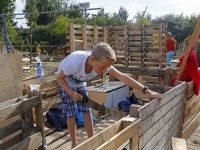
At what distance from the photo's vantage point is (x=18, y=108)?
8.25 feet

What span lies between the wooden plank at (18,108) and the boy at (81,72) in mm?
352

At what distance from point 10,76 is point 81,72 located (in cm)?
133

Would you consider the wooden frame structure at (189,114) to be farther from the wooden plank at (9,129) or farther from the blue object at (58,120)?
the wooden plank at (9,129)

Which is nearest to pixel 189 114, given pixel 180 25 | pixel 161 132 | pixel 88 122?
pixel 161 132

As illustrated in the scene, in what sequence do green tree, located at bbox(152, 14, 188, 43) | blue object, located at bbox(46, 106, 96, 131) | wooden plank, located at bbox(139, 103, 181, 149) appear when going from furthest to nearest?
green tree, located at bbox(152, 14, 188, 43) → blue object, located at bbox(46, 106, 96, 131) → wooden plank, located at bbox(139, 103, 181, 149)

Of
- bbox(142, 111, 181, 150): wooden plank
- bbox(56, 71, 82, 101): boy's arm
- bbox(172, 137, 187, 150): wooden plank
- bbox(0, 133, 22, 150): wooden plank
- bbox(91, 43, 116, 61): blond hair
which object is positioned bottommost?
bbox(142, 111, 181, 150): wooden plank

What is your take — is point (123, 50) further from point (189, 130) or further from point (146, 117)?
point (146, 117)

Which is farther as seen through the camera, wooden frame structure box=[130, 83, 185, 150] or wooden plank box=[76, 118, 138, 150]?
wooden frame structure box=[130, 83, 185, 150]

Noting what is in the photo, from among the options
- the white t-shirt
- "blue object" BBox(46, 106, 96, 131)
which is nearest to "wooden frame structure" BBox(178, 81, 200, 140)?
"blue object" BBox(46, 106, 96, 131)

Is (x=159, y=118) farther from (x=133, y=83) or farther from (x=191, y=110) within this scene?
(x=191, y=110)

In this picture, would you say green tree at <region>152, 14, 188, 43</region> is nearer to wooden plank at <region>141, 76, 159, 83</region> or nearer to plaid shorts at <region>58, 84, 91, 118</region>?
wooden plank at <region>141, 76, 159, 83</region>

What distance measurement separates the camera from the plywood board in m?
3.34

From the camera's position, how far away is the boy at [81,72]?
7.65 feet

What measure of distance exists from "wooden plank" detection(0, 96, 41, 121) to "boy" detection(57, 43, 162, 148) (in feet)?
1.15
